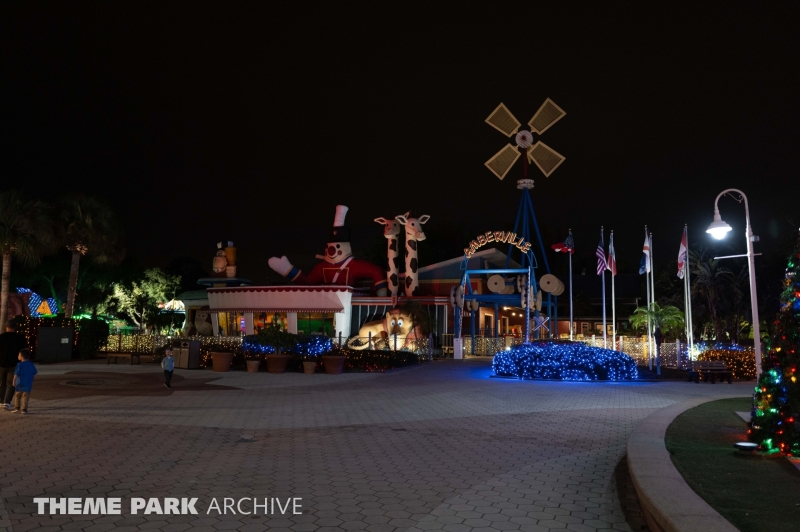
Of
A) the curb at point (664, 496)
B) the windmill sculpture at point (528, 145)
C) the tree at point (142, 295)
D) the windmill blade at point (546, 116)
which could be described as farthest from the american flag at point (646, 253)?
the tree at point (142, 295)

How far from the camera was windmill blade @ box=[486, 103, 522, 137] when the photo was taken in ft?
112

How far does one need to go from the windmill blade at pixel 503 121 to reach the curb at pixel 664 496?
1080 inches

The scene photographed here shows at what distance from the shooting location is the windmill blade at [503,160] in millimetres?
34500

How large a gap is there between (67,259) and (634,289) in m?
48.5

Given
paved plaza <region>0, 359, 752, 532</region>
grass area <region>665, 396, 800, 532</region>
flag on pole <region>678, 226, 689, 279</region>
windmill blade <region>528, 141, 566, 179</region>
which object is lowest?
paved plaza <region>0, 359, 752, 532</region>

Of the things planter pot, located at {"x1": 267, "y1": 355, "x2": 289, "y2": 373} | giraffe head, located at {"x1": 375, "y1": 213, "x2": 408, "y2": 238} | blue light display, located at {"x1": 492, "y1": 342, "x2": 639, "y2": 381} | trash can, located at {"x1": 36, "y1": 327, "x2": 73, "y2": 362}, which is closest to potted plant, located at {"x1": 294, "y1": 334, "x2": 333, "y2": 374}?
planter pot, located at {"x1": 267, "y1": 355, "x2": 289, "y2": 373}

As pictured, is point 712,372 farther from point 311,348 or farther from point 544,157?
point 544,157

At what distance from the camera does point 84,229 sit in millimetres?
30547

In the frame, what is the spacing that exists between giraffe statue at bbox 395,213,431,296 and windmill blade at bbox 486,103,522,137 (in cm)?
634

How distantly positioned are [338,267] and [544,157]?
536 inches

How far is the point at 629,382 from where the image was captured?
19.7 metres

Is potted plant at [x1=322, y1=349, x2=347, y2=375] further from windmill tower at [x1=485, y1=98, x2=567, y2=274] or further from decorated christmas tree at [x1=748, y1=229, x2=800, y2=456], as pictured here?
decorated christmas tree at [x1=748, y1=229, x2=800, y2=456]

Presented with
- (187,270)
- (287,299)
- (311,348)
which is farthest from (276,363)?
(187,270)

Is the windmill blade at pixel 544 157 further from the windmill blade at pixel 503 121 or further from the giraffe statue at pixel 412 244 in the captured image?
the giraffe statue at pixel 412 244
